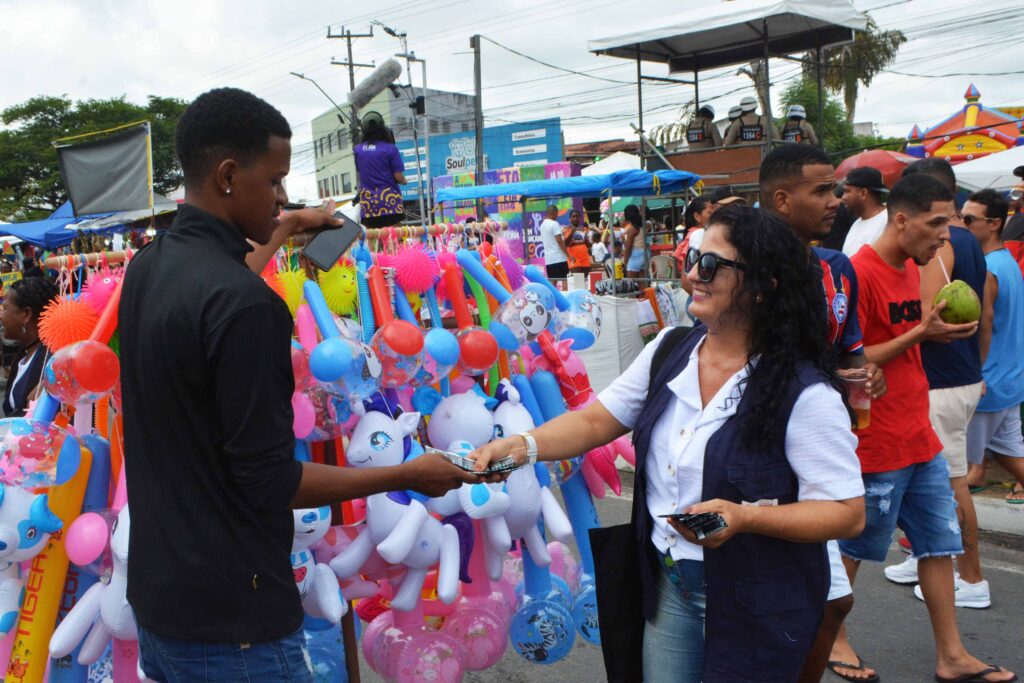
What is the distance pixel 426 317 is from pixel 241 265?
143 cm

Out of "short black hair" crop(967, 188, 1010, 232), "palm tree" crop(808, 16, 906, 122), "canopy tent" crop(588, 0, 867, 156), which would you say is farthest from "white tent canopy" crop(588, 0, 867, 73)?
"palm tree" crop(808, 16, 906, 122)

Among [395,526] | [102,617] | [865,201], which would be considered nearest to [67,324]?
[102,617]

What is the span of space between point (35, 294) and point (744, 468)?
340 centimetres

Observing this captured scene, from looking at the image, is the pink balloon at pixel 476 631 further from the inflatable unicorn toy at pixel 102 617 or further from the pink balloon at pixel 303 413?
the inflatable unicorn toy at pixel 102 617

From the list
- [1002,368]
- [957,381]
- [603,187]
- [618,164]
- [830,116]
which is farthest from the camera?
[830,116]

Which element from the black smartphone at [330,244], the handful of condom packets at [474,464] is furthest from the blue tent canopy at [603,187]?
the handful of condom packets at [474,464]

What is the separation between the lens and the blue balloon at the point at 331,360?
2.39m

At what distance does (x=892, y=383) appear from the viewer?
3283 mm

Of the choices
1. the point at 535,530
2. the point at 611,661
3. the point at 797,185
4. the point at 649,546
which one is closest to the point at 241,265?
the point at 649,546

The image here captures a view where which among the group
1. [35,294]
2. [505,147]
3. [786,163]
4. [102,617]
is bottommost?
[102,617]

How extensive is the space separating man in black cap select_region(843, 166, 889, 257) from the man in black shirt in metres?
3.80

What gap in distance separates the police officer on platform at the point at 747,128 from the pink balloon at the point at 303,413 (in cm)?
1010

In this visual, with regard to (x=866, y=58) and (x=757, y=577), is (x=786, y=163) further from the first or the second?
(x=866, y=58)

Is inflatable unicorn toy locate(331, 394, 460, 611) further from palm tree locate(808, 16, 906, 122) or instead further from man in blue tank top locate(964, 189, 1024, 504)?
palm tree locate(808, 16, 906, 122)
